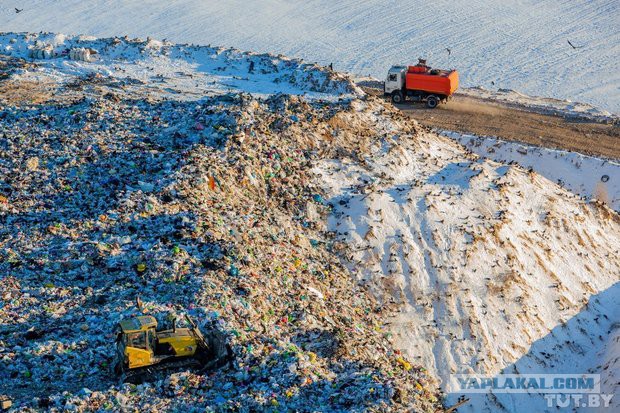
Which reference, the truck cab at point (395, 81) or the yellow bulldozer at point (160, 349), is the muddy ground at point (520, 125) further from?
the yellow bulldozer at point (160, 349)

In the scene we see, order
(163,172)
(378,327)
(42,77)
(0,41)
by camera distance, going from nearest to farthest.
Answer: (378,327) < (163,172) < (42,77) < (0,41)

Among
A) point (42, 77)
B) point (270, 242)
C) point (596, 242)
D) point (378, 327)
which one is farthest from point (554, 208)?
point (42, 77)

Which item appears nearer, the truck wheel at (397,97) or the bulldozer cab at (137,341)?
the bulldozer cab at (137,341)

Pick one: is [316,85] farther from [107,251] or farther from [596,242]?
[107,251]

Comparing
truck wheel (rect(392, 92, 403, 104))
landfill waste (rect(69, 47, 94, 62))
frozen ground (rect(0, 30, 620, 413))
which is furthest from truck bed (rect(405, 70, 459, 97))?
landfill waste (rect(69, 47, 94, 62))

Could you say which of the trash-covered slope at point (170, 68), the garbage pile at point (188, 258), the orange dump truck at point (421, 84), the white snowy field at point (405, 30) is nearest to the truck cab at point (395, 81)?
the orange dump truck at point (421, 84)

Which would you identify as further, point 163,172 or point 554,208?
point 554,208

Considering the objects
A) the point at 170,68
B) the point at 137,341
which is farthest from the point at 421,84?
the point at 137,341
